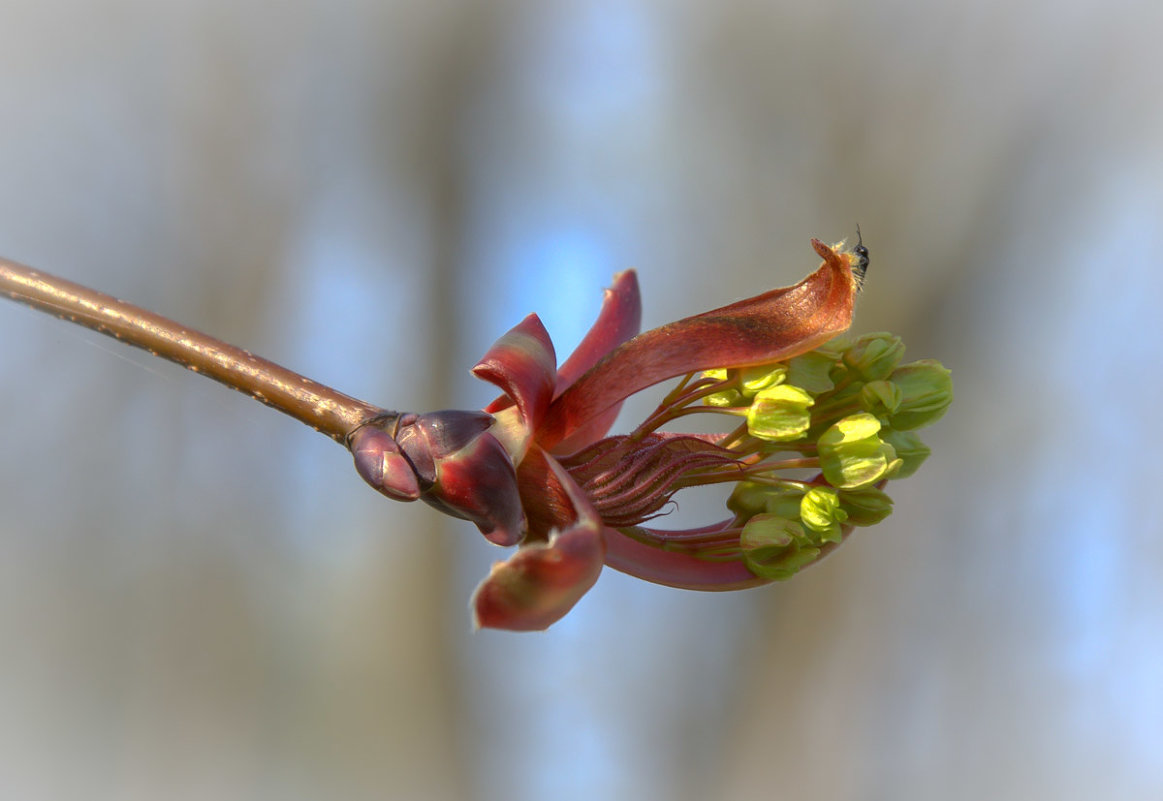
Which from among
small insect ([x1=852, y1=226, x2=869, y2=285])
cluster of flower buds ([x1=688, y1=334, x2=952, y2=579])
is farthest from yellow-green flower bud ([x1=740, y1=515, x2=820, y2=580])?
small insect ([x1=852, y1=226, x2=869, y2=285])

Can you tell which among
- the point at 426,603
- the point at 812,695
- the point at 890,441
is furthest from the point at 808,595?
the point at 890,441

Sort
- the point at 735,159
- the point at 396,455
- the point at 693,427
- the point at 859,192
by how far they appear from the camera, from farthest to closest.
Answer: the point at 735,159
the point at 859,192
the point at 693,427
the point at 396,455

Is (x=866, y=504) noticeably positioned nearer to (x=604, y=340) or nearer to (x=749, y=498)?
(x=749, y=498)

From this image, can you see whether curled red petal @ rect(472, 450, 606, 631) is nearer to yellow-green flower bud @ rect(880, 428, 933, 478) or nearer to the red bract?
the red bract

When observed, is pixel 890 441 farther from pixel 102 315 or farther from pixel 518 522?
pixel 102 315

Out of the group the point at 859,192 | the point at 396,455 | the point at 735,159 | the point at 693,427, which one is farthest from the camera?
the point at 735,159

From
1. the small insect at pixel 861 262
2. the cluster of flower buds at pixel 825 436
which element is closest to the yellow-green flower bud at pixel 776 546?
the cluster of flower buds at pixel 825 436

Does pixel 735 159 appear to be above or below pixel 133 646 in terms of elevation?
above

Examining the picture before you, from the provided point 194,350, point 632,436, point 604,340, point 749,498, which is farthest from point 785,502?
point 194,350
